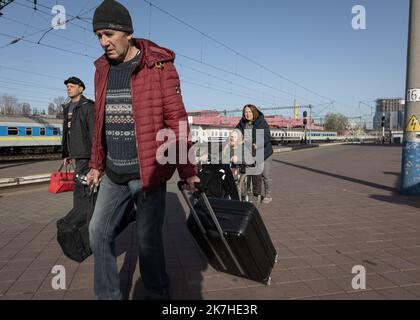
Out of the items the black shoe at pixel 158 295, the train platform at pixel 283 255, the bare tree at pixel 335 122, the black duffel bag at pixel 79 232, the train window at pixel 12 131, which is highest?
the bare tree at pixel 335 122

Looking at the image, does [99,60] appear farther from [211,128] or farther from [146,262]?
[211,128]

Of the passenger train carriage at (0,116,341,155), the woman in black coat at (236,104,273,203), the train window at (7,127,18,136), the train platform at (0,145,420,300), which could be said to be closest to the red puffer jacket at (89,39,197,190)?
the train platform at (0,145,420,300)

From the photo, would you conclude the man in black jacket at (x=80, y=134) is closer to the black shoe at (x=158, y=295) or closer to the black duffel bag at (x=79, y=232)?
the black duffel bag at (x=79, y=232)

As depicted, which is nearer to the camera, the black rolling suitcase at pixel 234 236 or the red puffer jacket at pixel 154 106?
the red puffer jacket at pixel 154 106

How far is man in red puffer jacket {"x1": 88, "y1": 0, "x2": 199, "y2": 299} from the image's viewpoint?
240cm

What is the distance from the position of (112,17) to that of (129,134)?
76 centimetres

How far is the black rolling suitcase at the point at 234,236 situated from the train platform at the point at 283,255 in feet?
0.48

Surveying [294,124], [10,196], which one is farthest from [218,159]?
[294,124]

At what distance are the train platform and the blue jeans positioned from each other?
48 cm

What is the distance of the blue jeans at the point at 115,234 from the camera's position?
96.3 inches

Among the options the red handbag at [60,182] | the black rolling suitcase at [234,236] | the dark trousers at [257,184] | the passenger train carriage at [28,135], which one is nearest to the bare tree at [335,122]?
the passenger train carriage at [28,135]

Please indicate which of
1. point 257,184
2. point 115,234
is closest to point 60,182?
point 257,184

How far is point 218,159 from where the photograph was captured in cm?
581

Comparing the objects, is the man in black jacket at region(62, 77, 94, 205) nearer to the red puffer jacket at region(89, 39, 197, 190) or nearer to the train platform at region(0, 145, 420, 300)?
the train platform at region(0, 145, 420, 300)
